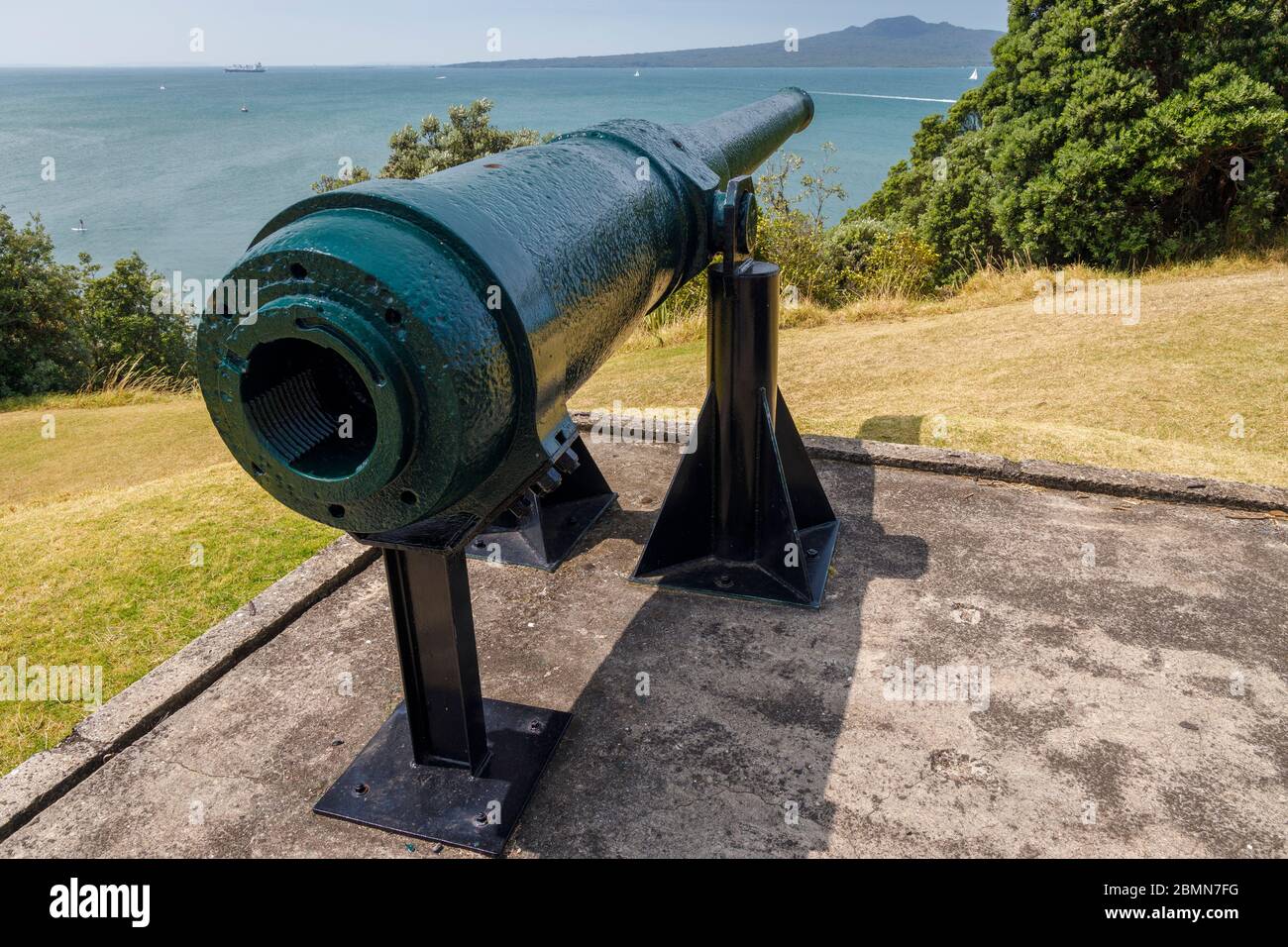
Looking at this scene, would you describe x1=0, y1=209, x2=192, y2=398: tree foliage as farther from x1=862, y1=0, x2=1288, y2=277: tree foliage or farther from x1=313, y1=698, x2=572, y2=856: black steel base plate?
x1=313, y1=698, x2=572, y2=856: black steel base plate

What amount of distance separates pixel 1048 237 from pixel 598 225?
1256cm

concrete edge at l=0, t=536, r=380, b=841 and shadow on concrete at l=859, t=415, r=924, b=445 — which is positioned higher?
concrete edge at l=0, t=536, r=380, b=841

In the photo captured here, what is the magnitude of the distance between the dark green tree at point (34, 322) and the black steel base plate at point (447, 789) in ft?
57.6

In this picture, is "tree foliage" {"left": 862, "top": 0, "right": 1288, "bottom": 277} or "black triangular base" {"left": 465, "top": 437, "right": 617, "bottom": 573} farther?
"tree foliage" {"left": 862, "top": 0, "right": 1288, "bottom": 277}

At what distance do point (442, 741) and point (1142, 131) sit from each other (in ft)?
41.6

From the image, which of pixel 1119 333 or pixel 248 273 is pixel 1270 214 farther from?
pixel 248 273

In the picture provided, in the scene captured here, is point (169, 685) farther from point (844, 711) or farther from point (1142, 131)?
point (1142, 131)

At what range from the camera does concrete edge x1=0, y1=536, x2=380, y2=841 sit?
323 centimetres

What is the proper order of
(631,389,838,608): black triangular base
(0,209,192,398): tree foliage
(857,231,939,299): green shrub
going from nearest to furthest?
1. (631,389,838,608): black triangular base
2. (857,231,939,299): green shrub
3. (0,209,192,398): tree foliage

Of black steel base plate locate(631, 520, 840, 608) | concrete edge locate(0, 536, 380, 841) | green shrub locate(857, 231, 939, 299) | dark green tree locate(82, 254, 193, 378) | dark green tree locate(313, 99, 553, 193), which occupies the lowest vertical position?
dark green tree locate(82, 254, 193, 378)

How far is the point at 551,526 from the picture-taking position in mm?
5082

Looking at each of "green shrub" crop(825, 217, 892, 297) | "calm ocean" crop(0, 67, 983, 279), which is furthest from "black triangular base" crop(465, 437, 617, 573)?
"calm ocean" crop(0, 67, 983, 279)

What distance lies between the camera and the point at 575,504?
212 inches

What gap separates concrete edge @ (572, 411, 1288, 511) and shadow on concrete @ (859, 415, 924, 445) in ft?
2.94
